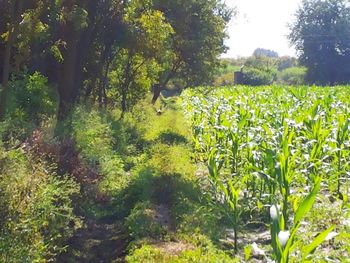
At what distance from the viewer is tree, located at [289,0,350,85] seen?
5641cm

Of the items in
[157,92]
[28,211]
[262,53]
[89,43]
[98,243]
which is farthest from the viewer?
[262,53]

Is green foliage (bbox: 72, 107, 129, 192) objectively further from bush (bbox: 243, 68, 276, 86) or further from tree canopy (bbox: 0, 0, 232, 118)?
bush (bbox: 243, 68, 276, 86)

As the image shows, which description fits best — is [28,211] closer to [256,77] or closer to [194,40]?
[194,40]

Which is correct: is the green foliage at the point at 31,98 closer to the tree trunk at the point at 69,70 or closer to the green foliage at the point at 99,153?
the green foliage at the point at 99,153

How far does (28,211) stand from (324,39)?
58.2 metres

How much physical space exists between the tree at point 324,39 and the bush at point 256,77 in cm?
558

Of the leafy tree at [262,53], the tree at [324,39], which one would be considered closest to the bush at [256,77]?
the tree at [324,39]

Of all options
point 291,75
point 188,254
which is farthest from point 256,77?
point 188,254

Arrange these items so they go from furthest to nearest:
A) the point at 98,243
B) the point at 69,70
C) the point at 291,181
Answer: the point at 69,70 < the point at 98,243 < the point at 291,181

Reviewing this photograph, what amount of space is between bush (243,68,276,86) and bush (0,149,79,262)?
5112 centimetres

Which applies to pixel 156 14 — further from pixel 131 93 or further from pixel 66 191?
pixel 66 191

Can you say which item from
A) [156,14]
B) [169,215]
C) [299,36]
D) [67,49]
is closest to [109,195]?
[169,215]

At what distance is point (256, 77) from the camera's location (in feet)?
186

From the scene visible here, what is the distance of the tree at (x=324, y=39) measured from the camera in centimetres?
5641
